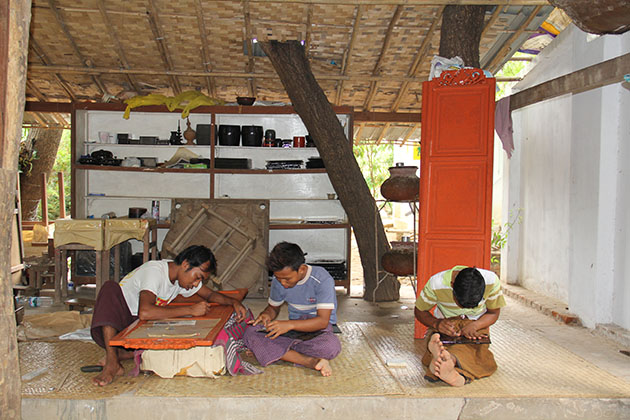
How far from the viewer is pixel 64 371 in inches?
139

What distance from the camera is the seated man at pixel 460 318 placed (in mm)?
3338

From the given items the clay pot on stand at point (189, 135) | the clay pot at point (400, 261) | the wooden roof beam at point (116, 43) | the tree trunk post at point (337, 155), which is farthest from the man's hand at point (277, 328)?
the wooden roof beam at point (116, 43)

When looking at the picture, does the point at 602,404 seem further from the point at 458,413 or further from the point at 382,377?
the point at 382,377

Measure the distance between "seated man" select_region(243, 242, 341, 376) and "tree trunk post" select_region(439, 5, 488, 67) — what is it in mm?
2888

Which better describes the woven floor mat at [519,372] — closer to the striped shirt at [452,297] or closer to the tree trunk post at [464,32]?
the striped shirt at [452,297]

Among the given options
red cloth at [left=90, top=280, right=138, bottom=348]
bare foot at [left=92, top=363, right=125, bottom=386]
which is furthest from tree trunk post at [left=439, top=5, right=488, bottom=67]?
bare foot at [left=92, top=363, right=125, bottom=386]

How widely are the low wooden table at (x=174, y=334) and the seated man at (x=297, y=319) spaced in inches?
12.3

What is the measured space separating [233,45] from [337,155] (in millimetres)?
2100

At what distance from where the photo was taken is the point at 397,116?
315 inches

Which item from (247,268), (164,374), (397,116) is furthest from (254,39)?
(164,374)

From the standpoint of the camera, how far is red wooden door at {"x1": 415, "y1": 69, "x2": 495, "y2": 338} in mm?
4348

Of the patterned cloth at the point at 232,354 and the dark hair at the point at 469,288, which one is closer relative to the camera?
the dark hair at the point at 469,288

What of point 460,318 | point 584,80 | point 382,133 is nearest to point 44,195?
point 382,133

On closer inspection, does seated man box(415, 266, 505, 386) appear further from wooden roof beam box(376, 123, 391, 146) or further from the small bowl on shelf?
wooden roof beam box(376, 123, 391, 146)
